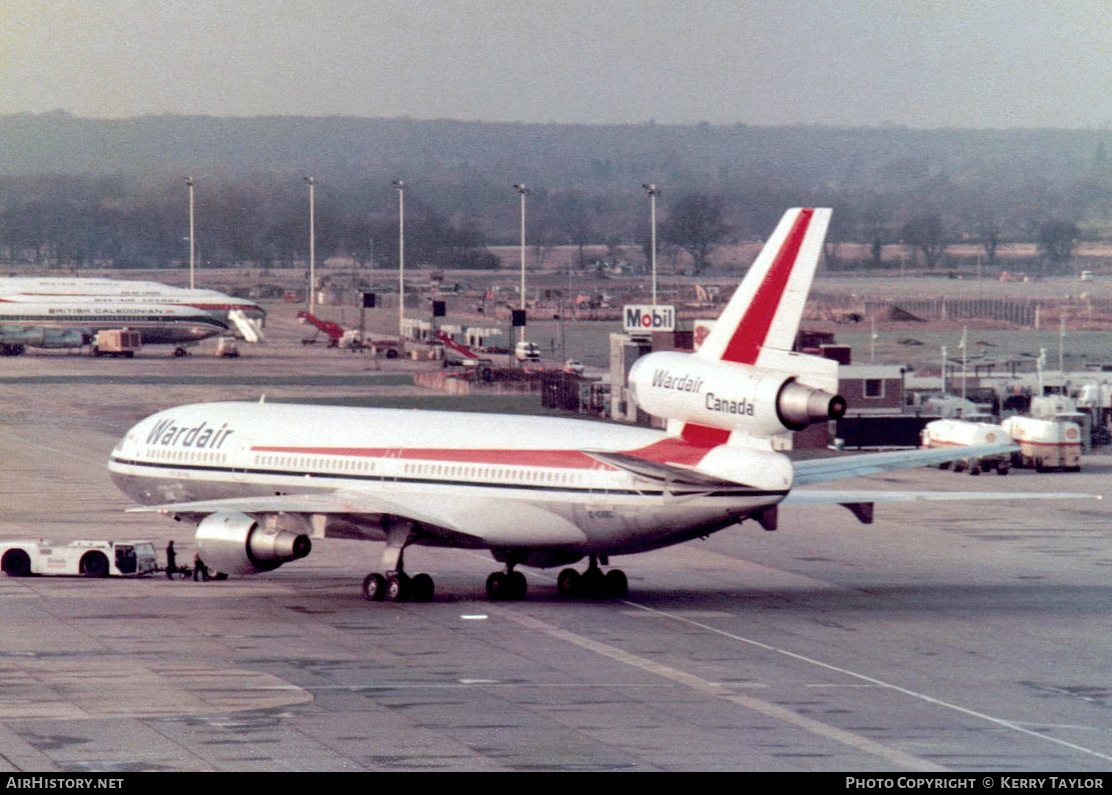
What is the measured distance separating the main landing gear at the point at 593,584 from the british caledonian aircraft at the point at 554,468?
0.14 ft

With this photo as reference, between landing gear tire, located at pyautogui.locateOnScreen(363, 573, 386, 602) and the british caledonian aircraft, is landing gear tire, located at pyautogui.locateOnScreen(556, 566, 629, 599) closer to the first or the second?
the british caledonian aircraft

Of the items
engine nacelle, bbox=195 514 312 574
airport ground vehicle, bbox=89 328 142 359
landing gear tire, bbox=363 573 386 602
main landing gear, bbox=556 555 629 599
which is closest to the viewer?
engine nacelle, bbox=195 514 312 574

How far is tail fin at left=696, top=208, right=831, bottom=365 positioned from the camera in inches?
1571

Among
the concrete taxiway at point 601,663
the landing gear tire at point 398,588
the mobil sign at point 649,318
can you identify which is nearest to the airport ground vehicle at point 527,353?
the mobil sign at point 649,318

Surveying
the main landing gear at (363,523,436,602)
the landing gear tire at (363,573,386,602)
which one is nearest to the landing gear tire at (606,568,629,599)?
the main landing gear at (363,523,436,602)

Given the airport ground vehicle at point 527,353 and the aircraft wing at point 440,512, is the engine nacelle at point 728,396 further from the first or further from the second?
the airport ground vehicle at point 527,353

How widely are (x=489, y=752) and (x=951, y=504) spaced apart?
4446 centimetres

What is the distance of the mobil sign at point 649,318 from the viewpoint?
10525cm

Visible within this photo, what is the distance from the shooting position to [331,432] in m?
47.9

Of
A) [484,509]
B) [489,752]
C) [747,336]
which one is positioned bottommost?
[489,752]

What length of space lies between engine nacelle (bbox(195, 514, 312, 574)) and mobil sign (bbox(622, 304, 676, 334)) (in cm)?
6148

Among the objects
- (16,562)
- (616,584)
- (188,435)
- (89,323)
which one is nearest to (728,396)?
(616,584)
